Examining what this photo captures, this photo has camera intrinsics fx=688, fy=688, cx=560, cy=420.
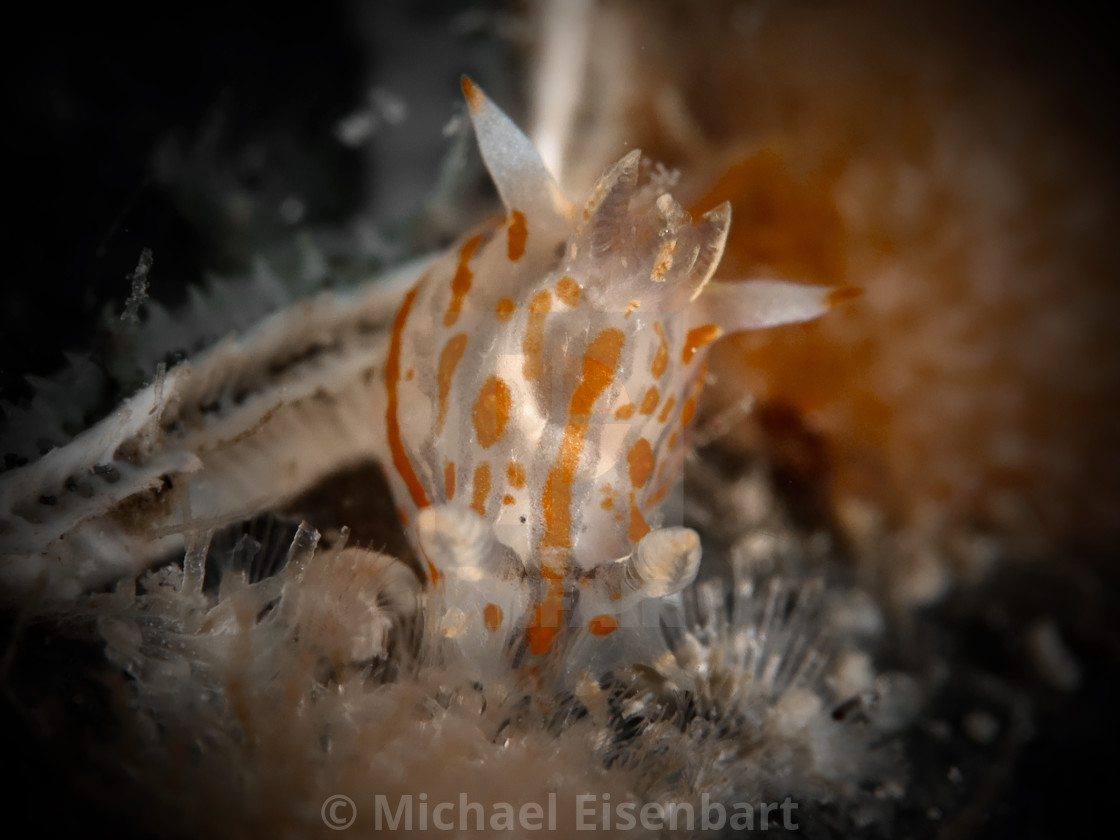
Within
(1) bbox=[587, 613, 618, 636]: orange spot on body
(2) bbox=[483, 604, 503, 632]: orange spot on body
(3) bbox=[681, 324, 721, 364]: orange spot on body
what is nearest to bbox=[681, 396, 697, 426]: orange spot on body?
(3) bbox=[681, 324, 721, 364]: orange spot on body

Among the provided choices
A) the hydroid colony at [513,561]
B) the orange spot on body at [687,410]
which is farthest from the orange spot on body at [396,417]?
the orange spot on body at [687,410]

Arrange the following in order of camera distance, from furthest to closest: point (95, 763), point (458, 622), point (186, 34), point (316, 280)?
point (316, 280)
point (186, 34)
point (458, 622)
point (95, 763)

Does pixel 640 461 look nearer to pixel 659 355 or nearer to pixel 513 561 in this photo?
pixel 659 355

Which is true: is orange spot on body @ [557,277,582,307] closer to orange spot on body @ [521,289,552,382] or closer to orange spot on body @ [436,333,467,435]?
orange spot on body @ [521,289,552,382]

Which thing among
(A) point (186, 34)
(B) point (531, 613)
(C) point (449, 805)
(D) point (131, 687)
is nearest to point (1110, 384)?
(B) point (531, 613)

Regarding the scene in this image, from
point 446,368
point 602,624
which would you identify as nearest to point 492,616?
point 602,624

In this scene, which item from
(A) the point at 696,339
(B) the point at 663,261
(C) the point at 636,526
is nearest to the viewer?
(B) the point at 663,261

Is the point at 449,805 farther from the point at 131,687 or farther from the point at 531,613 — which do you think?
the point at 131,687

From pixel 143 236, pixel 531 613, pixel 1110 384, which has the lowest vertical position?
pixel 531 613
